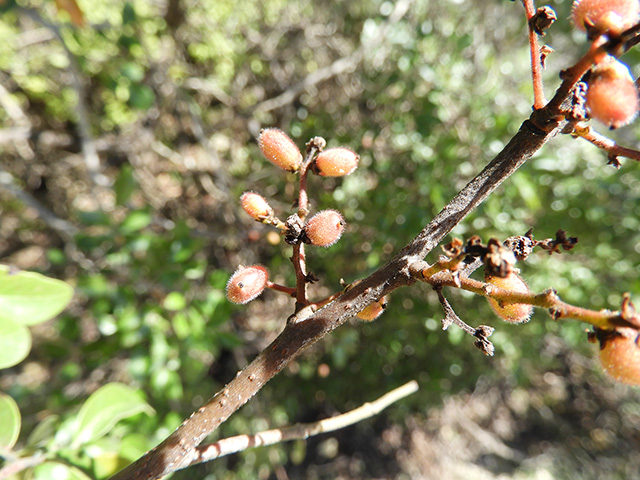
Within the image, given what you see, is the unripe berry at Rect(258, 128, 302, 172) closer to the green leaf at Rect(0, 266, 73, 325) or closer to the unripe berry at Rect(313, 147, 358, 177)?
the unripe berry at Rect(313, 147, 358, 177)

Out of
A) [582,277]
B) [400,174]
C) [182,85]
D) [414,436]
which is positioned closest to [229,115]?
[182,85]

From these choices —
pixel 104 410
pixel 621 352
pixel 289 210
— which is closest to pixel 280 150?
pixel 621 352

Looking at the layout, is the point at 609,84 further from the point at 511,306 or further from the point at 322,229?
the point at 322,229

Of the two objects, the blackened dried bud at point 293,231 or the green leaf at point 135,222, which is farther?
the green leaf at point 135,222

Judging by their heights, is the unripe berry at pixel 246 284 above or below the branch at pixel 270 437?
above

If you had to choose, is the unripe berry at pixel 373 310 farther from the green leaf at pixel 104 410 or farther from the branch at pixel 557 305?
the green leaf at pixel 104 410

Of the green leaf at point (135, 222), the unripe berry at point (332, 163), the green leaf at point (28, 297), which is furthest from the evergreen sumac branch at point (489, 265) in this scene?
the green leaf at point (135, 222)
